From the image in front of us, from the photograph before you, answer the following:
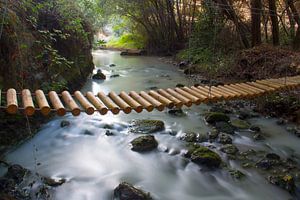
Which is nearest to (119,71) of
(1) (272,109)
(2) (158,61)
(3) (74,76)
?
(2) (158,61)

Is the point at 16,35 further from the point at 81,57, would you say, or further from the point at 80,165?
the point at 81,57

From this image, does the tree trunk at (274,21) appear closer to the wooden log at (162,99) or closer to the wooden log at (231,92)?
the wooden log at (231,92)

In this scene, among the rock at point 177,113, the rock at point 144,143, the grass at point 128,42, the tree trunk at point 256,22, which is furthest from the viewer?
the grass at point 128,42

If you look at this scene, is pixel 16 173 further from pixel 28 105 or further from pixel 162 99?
pixel 162 99

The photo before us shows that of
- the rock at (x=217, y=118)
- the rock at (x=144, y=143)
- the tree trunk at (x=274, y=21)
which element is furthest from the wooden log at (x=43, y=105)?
the tree trunk at (x=274, y=21)

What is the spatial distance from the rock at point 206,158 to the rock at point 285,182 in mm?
601

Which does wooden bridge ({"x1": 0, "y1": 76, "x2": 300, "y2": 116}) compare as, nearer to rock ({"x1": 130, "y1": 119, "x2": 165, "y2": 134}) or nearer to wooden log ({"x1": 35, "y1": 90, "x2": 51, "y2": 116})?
wooden log ({"x1": 35, "y1": 90, "x2": 51, "y2": 116})

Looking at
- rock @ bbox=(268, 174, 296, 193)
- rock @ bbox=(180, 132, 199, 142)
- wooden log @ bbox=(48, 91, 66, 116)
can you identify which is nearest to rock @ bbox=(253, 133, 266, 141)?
rock @ bbox=(180, 132, 199, 142)

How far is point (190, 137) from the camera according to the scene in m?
4.59

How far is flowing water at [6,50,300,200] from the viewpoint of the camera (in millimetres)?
3420

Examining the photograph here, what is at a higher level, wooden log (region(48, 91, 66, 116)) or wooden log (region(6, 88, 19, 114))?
wooden log (region(6, 88, 19, 114))

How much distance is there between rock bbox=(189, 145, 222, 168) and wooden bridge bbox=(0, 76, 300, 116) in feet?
2.53

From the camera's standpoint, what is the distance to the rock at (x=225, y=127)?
4727 millimetres

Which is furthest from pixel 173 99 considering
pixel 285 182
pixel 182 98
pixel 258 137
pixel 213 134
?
pixel 258 137
